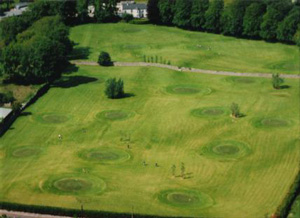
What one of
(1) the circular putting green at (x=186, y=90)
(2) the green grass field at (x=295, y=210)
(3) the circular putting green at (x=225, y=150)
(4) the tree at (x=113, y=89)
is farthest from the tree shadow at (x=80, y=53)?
(2) the green grass field at (x=295, y=210)

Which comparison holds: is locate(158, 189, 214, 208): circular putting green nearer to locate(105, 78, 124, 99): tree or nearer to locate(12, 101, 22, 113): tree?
locate(12, 101, 22, 113): tree

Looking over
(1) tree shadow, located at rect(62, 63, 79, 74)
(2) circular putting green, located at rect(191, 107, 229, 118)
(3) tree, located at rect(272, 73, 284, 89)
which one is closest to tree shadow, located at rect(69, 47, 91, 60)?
(1) tree shadow, located at rect(62, 63, 79, 74)

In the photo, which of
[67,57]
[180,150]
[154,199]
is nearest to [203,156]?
[180,150]

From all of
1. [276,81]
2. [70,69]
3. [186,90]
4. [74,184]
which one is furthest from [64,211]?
[70,69]

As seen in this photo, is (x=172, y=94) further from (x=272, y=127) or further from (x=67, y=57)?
(x=67, y=57)

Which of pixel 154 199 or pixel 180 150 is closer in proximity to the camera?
pixel 154 199

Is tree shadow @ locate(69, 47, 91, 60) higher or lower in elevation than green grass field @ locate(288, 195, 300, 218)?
higher
